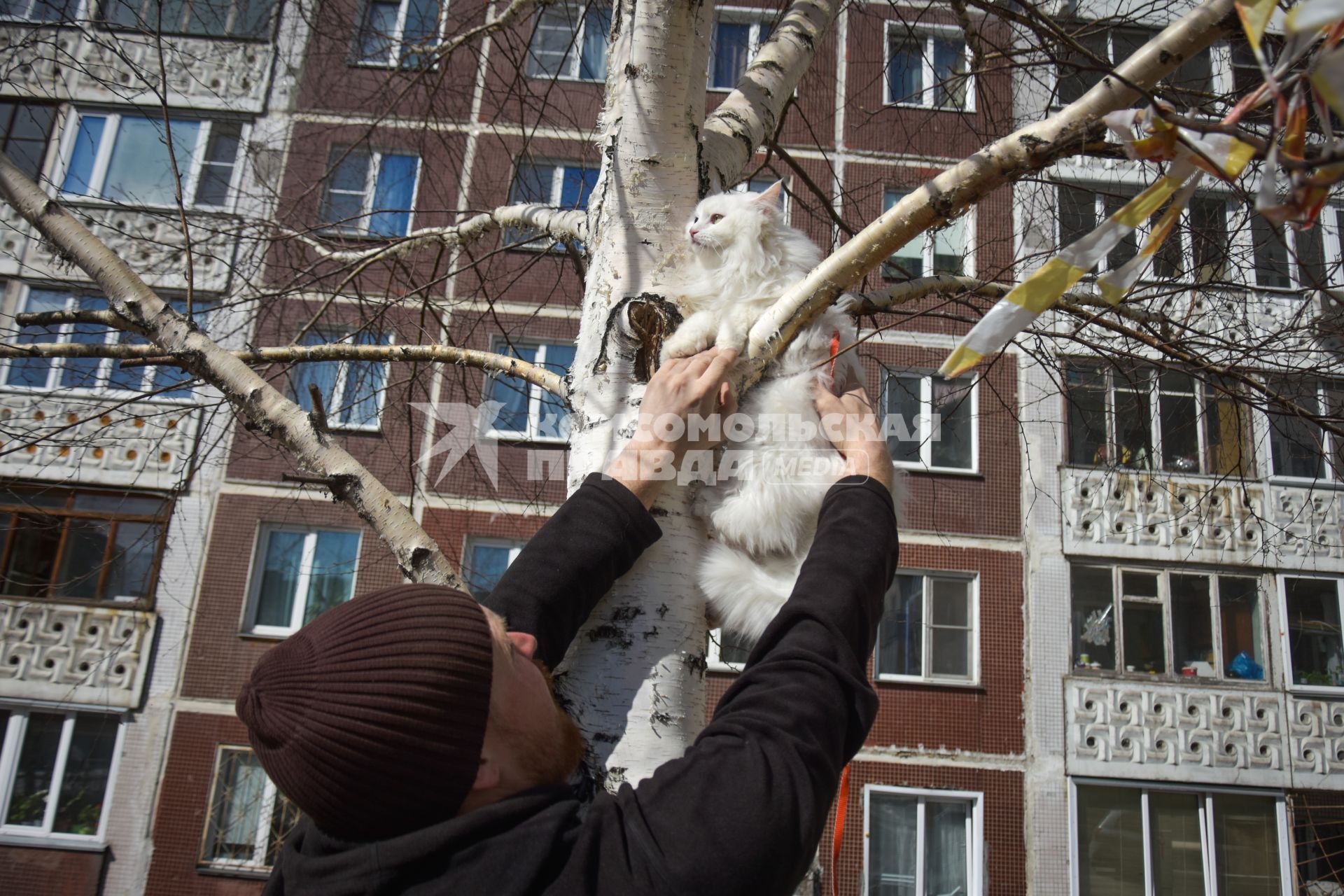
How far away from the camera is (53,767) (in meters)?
10.5

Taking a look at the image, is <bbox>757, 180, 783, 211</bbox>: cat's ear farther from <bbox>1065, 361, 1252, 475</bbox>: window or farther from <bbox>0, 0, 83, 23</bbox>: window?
<bbox>0, 0, 83, 23</bbox>: window

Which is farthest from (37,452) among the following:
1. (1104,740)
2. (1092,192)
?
(1104,740)

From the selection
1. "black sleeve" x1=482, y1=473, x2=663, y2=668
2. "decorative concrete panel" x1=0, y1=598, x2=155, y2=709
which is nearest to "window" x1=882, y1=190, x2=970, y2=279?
"black sleeve" x1=482, y1=473, x2=663, y2=668

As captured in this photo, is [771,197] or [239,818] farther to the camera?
[239,818]

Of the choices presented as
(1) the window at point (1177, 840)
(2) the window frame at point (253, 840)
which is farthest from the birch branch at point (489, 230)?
(1) the window at point (1177, 840)

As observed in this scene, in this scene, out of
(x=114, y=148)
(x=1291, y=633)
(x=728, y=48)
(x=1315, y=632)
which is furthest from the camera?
(x=728, y=48)

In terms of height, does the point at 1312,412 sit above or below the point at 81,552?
below

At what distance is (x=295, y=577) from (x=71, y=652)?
109 inches

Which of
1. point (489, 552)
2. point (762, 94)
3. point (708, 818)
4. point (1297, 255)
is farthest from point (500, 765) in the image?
point (489, 552)

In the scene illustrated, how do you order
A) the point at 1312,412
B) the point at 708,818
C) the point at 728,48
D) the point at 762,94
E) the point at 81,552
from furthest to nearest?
the point at 728,48 → the point at 81,552 → the point at 1312,412 → the point at 762,94 → the point at 708,818

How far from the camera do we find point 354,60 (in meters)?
4.67

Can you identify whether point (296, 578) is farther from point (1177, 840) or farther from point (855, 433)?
point (1177, 840)

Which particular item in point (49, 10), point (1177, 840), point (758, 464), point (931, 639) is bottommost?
point (1177, 840)

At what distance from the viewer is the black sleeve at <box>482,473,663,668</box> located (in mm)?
1522
